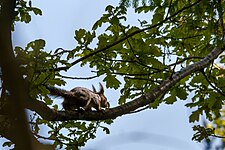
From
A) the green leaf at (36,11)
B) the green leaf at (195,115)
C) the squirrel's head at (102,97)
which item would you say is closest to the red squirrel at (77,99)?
the squirrel's head at (102,97)

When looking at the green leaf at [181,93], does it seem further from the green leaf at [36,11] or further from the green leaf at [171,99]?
the green leaf at [36,11]

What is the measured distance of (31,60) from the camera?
6.73ft

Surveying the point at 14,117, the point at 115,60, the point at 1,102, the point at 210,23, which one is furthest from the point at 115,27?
the point at 14,117

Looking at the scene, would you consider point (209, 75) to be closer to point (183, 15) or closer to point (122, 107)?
point (183, 15)

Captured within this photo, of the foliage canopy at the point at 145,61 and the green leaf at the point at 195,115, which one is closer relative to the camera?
the foliage canopy at the point at 145,61

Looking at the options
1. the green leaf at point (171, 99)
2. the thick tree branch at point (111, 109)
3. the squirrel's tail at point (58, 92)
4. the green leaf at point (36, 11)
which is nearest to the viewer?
the thick tree branch at point (111, 109)

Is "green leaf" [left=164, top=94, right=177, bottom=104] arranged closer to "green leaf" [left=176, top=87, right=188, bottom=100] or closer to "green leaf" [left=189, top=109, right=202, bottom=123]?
"green leaf" [left=176, top=87, right=188, bottom=100]

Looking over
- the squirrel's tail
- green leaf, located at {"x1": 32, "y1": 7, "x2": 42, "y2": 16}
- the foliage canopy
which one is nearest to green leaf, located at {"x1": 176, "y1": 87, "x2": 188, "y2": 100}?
the foliage canopy

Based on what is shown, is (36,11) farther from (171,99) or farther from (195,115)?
(195,115)

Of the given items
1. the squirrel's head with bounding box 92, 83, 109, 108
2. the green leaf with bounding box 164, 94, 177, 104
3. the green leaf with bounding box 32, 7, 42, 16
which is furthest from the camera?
the green leaf with bounding box 164, 94, 177, 104

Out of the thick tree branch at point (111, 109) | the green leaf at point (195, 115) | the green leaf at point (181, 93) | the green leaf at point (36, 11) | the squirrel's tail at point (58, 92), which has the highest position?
the green leaf at point (36, 11)

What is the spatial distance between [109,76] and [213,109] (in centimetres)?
91

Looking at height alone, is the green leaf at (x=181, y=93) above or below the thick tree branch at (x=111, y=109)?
above

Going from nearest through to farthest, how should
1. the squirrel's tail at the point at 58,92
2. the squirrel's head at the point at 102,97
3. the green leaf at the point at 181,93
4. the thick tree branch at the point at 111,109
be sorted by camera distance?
the thick tree branch at the point at 111,109 → the squirrel's tail at the point at 58,92 → the squirrel's head at the point at 102,97 → the green leaf at the point at 181,93
